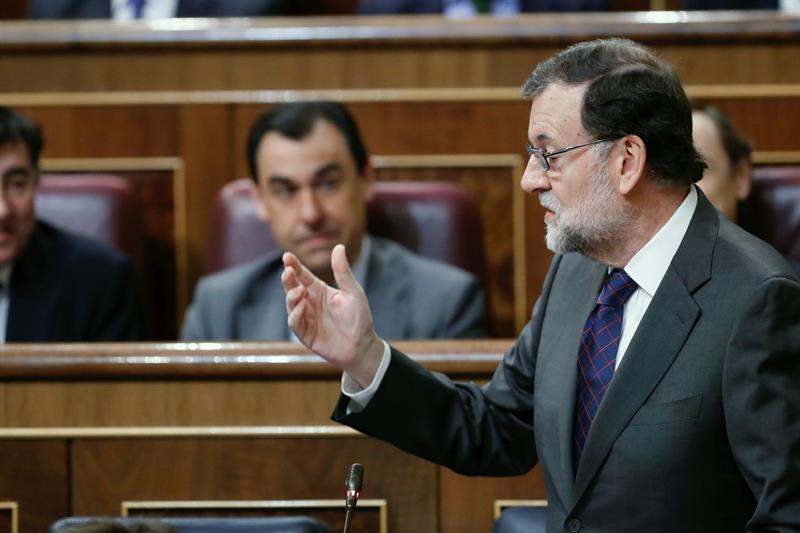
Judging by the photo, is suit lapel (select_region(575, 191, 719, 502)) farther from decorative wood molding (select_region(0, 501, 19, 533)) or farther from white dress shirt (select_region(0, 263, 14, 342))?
white dress shirt (select_region(0, 263, 14, 342))

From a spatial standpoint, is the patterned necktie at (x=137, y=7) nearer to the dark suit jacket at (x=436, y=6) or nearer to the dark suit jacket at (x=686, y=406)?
the dark suit jacket at (x=436, y=6)

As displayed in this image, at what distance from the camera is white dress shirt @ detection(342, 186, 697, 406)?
2.41 ft

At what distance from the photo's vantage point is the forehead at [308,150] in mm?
1334

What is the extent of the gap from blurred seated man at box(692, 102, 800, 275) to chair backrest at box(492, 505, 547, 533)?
19.4 inches

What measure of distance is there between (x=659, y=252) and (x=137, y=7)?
1317mm

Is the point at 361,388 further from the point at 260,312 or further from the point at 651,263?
the point at 260,312

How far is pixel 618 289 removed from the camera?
75 centimetres

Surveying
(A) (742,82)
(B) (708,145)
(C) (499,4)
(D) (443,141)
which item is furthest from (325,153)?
(C) (499,4)

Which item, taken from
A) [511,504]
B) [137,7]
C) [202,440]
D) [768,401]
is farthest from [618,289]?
[137,7]

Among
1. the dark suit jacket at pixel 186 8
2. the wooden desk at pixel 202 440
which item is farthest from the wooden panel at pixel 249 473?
the dark suit jacket at pixel 186 8

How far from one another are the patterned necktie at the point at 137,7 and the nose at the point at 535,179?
124 cm

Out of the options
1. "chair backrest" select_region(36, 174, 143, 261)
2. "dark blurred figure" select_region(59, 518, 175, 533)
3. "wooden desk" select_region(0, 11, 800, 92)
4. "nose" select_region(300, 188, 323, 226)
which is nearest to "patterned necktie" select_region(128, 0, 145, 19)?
"wooden desk" select_region(0, 11, 800, 92)

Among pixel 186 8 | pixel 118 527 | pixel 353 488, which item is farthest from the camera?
pixel 186 8

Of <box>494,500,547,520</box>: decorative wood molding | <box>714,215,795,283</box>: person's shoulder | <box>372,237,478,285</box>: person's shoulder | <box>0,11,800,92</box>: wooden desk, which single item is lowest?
<box>494,500,547,520</box>: decorative wood molding
